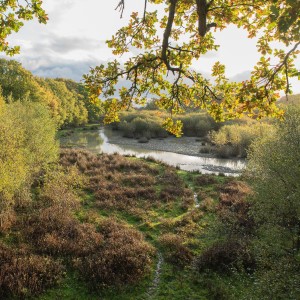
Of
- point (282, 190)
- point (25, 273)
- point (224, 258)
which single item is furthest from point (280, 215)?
point (25, 273)

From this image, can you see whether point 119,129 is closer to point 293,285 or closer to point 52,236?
point 52,236

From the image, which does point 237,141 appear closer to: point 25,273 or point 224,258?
point 224,258

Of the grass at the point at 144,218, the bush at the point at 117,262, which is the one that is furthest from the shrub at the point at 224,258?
the bush at the point at 117,262

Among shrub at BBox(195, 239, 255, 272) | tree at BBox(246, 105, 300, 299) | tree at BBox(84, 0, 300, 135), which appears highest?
tree at BBox(84, 0, 300, 135)

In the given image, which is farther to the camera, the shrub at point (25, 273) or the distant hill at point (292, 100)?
the distant hill at point (292, 100)

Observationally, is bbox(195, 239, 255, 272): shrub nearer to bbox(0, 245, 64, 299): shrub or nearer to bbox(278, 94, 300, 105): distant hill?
bbox(0, 245, 64, 299): shrub

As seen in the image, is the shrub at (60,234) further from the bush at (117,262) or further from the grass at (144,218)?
the bush at (117,262)

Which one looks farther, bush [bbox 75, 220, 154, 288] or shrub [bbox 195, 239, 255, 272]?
shrub [bbox 195, 239, 255, 272]

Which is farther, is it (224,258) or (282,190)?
(224,258)

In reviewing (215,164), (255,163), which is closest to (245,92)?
(255,163)

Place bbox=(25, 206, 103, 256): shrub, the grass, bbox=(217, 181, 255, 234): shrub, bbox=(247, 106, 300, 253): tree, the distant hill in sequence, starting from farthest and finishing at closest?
1. the distant hill
2. bbox=(217, 181, 255, 234): shrub
3. bbox=(25, 206, 103, 256): shrub
4. bbox=(247, 106, 300, 253): tree
5. the grass

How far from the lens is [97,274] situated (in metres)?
11.5

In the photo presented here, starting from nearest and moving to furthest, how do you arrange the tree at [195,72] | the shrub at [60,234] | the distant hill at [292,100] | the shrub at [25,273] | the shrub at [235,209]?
the tree at [195,72] < the shrub at [25,273] < the shrub at [60,234] < the shrub at [235,209] < the distant hill at [292,100]

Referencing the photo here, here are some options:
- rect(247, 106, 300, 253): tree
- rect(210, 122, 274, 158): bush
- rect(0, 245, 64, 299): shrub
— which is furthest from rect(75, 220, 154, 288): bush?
rect(210, 122, 274, 158): bush
